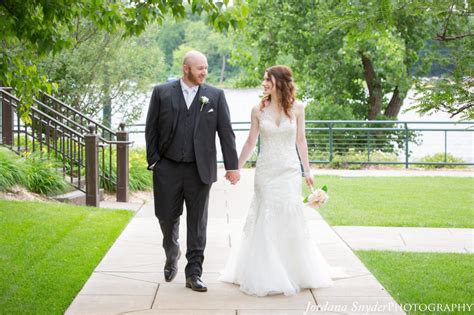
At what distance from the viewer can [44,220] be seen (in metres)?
11.2

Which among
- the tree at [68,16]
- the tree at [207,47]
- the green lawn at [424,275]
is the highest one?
the tree at [207,47]

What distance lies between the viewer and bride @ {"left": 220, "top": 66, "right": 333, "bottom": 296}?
25.1 ft

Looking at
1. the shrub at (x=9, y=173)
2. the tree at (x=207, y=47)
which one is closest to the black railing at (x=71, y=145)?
the shrub at (x=9, y=173)

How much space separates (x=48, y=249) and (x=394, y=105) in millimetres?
19874

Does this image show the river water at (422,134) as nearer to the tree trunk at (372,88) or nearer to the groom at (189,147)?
the tree trunk at (372,88)

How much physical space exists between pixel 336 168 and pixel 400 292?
14.4 meters

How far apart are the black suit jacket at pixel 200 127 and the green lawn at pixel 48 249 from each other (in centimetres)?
150

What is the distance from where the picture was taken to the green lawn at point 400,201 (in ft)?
40.9

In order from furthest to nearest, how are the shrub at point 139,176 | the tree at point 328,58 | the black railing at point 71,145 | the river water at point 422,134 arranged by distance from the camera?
the river water at point 422,134
the tree at point 328,58
the shrub at point 139,176
the black railing at point 71,145

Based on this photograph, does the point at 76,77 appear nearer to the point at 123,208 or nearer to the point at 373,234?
the point at 123,208

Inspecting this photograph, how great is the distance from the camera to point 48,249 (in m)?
9.55

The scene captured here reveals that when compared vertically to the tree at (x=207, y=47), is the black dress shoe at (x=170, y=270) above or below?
below

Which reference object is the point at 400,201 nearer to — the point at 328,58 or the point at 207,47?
the point at 328,58

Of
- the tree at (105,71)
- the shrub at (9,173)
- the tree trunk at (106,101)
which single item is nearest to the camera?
the shrub at (9,173)
